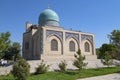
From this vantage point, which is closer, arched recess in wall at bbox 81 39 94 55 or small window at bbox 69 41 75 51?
small window at bbox 69 41 75 51

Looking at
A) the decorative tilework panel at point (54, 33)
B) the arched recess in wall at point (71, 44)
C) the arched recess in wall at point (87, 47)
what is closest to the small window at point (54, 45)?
the decorative tilework panel at point (54, 33)

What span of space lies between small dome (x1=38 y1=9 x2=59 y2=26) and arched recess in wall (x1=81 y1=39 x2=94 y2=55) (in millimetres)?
6405

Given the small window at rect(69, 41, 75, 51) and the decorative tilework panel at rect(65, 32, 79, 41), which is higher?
the decorative tilework panel at rect(65, 32, 79, 41)

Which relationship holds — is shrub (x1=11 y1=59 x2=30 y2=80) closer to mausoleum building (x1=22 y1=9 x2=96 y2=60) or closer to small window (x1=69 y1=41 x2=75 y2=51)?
mausoleum building (x1=22 y1=9 x2=96 y2=60)

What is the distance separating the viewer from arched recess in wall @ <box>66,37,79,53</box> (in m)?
33.6

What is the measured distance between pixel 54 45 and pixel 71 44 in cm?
366

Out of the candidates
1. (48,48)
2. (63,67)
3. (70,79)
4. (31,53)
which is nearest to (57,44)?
(48,48)

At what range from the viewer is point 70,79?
1723cm

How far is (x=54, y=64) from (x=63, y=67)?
12.9ft

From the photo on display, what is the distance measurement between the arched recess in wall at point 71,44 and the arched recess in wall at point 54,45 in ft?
5.08

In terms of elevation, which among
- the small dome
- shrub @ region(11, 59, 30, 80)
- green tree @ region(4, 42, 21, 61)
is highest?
the small dome

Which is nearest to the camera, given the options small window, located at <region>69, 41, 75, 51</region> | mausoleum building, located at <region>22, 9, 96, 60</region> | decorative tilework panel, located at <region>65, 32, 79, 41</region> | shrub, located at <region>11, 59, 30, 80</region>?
shrub, located at <region>11, 59, 30, 80</region>

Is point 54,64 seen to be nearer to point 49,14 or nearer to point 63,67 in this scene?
point 63,67

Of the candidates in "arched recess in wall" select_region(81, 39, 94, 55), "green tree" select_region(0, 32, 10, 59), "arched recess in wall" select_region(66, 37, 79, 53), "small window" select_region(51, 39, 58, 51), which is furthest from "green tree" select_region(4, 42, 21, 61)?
"green tree" select_region(0, 32, 10, 59)
